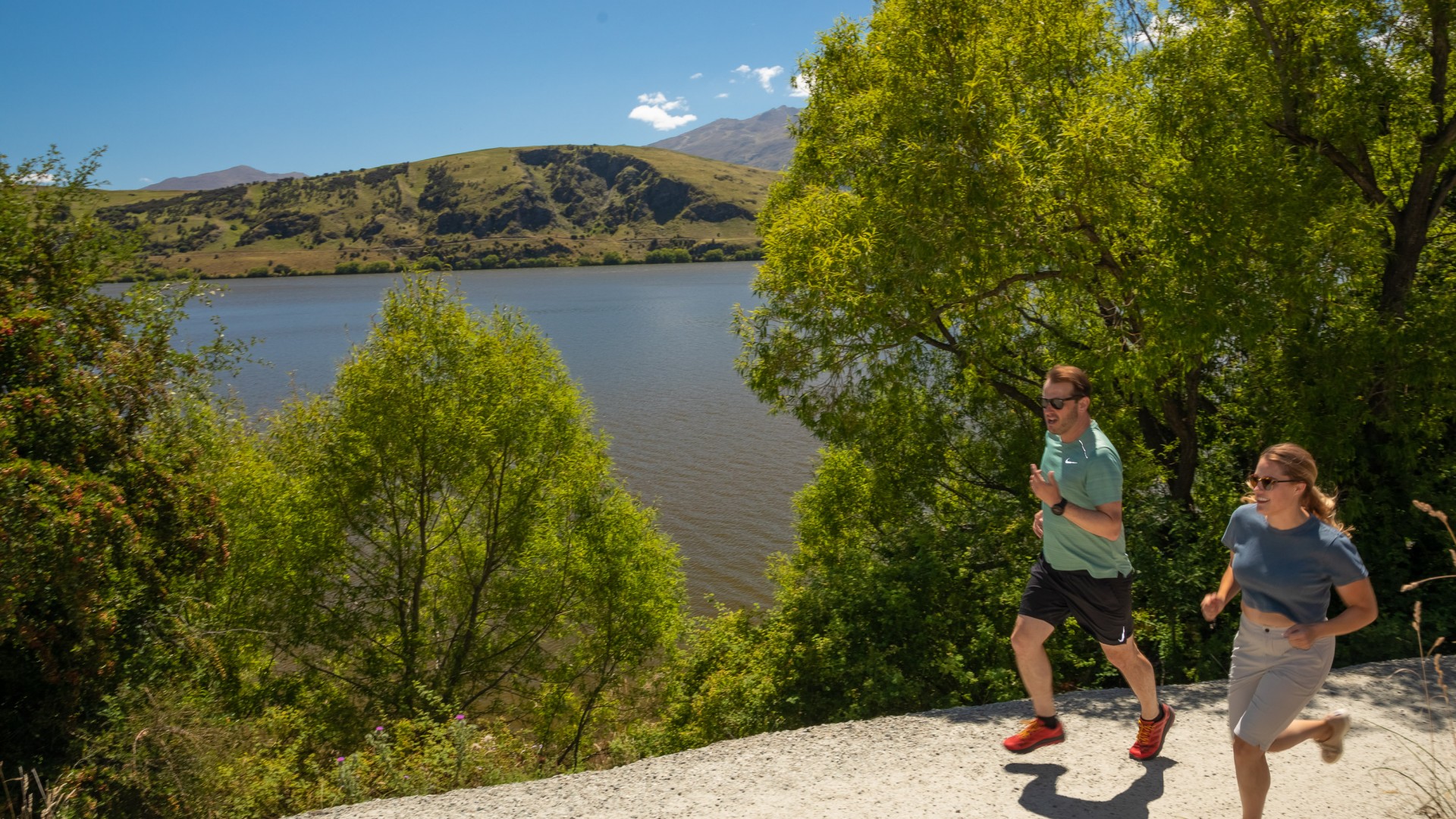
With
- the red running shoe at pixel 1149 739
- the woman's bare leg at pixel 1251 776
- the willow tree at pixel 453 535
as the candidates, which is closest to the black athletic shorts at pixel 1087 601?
the red running shoe at pixel 1149 739

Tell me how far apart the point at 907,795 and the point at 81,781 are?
8606 millimetres

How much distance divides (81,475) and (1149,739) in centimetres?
1156

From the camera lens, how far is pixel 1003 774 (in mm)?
5305

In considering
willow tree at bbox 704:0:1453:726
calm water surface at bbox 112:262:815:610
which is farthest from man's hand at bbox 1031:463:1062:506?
calm water surface at bbox 112:262:815:610

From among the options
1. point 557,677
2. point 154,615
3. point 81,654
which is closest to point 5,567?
point 81,654

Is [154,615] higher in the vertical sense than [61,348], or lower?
lower

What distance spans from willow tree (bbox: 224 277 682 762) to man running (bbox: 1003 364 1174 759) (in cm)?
1288

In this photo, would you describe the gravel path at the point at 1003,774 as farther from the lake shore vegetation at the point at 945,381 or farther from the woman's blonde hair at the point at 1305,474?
the woman's blonde hair at the point at 1305,474

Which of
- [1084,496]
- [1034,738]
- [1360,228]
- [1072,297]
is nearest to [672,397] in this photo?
[1072,297]

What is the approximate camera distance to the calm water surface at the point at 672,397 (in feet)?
85.9

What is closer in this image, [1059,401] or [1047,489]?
[1059,401]

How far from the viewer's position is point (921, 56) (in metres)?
12.2

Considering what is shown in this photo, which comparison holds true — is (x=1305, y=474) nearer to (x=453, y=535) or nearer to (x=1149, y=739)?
(x=1149, y=739)

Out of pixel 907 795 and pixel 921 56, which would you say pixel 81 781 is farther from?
pixel 921 56
